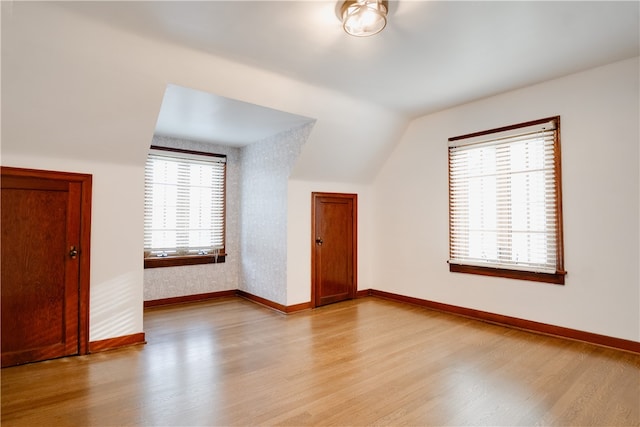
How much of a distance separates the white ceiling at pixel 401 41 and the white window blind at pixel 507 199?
2.23ft

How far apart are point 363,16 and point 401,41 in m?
0.56

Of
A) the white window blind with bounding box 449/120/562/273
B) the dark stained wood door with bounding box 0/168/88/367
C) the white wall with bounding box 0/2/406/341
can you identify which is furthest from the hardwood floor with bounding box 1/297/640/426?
the white window blind with bounding box 449/120/562/273

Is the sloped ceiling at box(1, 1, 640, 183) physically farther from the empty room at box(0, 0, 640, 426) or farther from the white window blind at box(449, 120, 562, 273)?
the white window blind at box(449, 120, 562, 273)

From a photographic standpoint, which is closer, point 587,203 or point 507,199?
point 587,203

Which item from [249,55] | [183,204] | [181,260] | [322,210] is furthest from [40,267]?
[322,210]

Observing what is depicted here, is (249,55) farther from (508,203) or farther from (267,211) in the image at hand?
(508,203)

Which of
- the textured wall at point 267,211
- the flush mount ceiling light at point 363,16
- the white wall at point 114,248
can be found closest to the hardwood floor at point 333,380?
the white wall at point 114,248

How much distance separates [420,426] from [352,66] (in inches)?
116

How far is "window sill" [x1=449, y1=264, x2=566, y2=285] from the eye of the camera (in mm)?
3584

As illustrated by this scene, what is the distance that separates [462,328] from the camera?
390cm

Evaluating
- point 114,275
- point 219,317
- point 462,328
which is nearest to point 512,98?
point 462,328

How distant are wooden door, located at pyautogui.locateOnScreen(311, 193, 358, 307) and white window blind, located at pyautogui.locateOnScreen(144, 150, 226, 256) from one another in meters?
1.66

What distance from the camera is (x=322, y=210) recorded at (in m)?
5.04

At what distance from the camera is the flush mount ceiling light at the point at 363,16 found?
7.31 feet
